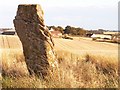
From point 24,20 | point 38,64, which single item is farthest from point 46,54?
point 24,20

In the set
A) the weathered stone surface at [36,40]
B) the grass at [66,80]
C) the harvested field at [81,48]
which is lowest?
the harvested field at [81,48]

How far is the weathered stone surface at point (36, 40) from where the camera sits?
1141 centimetres

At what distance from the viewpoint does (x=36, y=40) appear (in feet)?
37.6

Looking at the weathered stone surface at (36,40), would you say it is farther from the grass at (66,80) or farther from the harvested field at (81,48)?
the harvested field at (81,48)

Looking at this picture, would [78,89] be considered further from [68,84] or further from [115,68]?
[115,68]

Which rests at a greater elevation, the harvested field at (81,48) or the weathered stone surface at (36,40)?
the weathered stone surface at (36,40)

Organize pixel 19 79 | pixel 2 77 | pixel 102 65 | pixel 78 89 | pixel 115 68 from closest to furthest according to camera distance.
Answer: pixel 78 89
pixel 19 79
pixel 2 77
pixel 115 68
pixel 102 65

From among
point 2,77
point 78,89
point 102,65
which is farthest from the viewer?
point 102,65

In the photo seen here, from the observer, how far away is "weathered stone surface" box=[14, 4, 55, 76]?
449 inches

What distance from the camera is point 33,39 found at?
11500 mm

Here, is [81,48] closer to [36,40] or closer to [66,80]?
[36,40]

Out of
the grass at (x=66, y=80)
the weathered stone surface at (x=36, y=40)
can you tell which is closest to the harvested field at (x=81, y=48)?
the grass at (x=66, y=80)

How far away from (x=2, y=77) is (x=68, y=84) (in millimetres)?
2551

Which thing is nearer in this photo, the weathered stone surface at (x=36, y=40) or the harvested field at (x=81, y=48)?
the weathered stone surface at (x=36, y=40)
